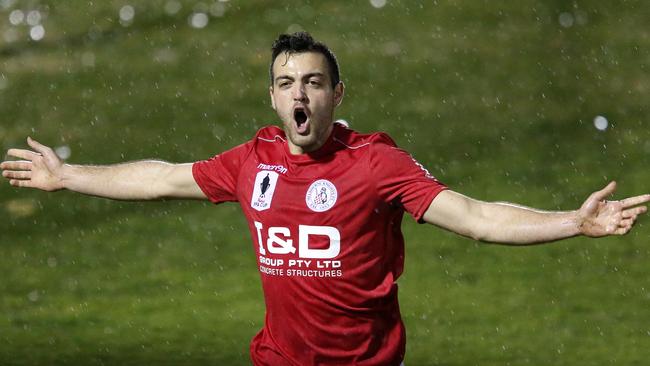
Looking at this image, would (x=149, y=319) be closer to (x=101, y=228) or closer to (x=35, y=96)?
(x=101, y=228)

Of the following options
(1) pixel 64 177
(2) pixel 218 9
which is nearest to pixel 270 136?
(1) pixel 64 177

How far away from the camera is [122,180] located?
27.9 ft

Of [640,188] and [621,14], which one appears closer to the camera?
[640,188]

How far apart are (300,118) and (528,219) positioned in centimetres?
127

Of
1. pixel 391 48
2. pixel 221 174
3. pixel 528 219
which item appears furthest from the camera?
pixel 391 48

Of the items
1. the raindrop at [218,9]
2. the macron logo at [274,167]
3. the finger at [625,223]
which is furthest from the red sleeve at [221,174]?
the raindrop at [218,9]

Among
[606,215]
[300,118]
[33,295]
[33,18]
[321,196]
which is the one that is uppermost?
[33,18]

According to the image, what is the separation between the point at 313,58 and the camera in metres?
7.62

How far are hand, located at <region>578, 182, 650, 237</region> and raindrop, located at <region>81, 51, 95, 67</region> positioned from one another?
523 inches

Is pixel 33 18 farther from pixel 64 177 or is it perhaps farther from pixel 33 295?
pixel 64 177

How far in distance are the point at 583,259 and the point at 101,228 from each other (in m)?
4.88

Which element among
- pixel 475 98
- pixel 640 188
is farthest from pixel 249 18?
pixel 640 188

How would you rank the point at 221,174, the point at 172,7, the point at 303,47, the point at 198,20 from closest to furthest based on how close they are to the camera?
the point at 303,47 → the point at 221,174 → the point at 198,20 → the point at 172,7

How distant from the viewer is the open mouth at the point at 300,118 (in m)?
7.53
